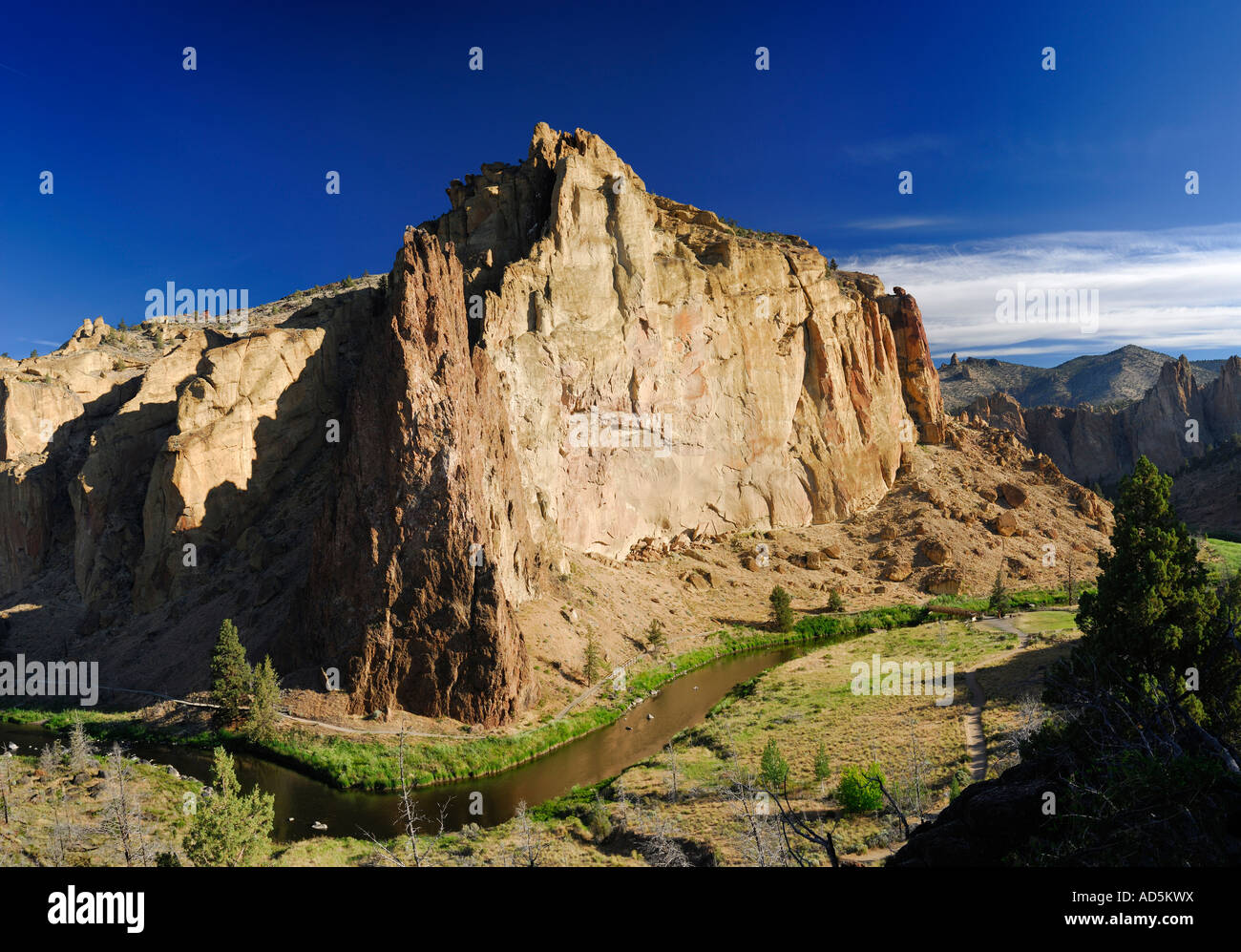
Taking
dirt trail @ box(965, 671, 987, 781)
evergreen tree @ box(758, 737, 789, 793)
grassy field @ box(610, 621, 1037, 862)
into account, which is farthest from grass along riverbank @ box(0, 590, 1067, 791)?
dirt trail @ box(965, 671, 987, 781)

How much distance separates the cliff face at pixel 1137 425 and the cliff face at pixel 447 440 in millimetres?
89713

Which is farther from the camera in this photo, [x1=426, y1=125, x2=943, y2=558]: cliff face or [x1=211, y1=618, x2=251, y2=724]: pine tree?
[x1=426, y1=125, x2=943, y2=558]: cliff face

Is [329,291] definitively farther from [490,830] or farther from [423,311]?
[490,830]

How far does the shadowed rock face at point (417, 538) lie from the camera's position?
35.2 meters

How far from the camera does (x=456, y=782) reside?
31312 mm

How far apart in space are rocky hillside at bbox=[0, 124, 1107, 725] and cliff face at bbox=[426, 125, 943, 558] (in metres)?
0.26

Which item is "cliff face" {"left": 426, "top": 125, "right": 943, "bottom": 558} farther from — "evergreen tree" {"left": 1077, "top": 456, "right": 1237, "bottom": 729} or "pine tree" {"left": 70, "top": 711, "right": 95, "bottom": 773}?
"evergreen tree" {"left": 1077, "top": 456, "right": 1237, "bottom": 729}

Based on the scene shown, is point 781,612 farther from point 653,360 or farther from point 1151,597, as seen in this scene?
point 1151,597

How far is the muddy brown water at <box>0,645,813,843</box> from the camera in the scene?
91.4 feet

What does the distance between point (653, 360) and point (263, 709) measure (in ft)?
143

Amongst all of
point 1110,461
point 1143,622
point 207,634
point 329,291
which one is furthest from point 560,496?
point 1110,461

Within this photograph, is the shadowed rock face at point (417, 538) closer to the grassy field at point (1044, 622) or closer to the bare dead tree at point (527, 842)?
the bare dead tree at point (527, 842)
